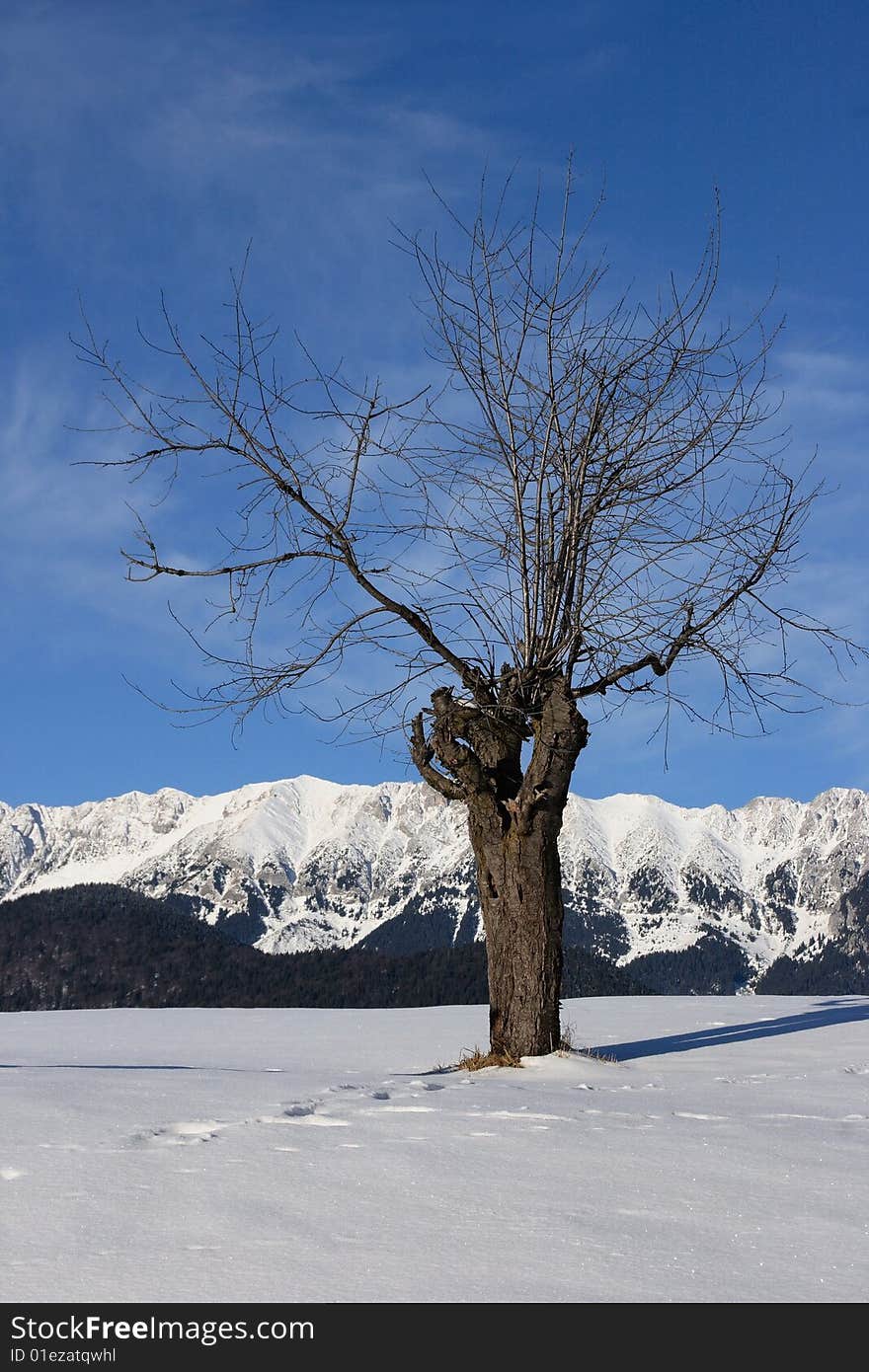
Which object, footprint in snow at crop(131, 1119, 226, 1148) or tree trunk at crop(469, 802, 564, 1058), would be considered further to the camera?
tree trunk at crop(469, 802, 564, 1058)

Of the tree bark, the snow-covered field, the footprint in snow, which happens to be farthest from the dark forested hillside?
the footprint in snow

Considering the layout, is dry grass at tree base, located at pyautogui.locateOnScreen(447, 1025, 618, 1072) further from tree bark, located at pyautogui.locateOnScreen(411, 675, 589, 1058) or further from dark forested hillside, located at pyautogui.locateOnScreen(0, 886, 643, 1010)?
dark forested hillside, located at pyautogui.locateOnScreen(0, 886, 643, 1010)

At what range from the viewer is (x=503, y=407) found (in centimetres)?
961

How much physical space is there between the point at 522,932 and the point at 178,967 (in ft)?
471

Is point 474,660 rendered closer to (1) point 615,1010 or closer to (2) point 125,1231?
(2) point 125,1231

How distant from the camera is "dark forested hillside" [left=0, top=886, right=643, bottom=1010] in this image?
103 metres

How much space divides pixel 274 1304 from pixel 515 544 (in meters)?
7.64
